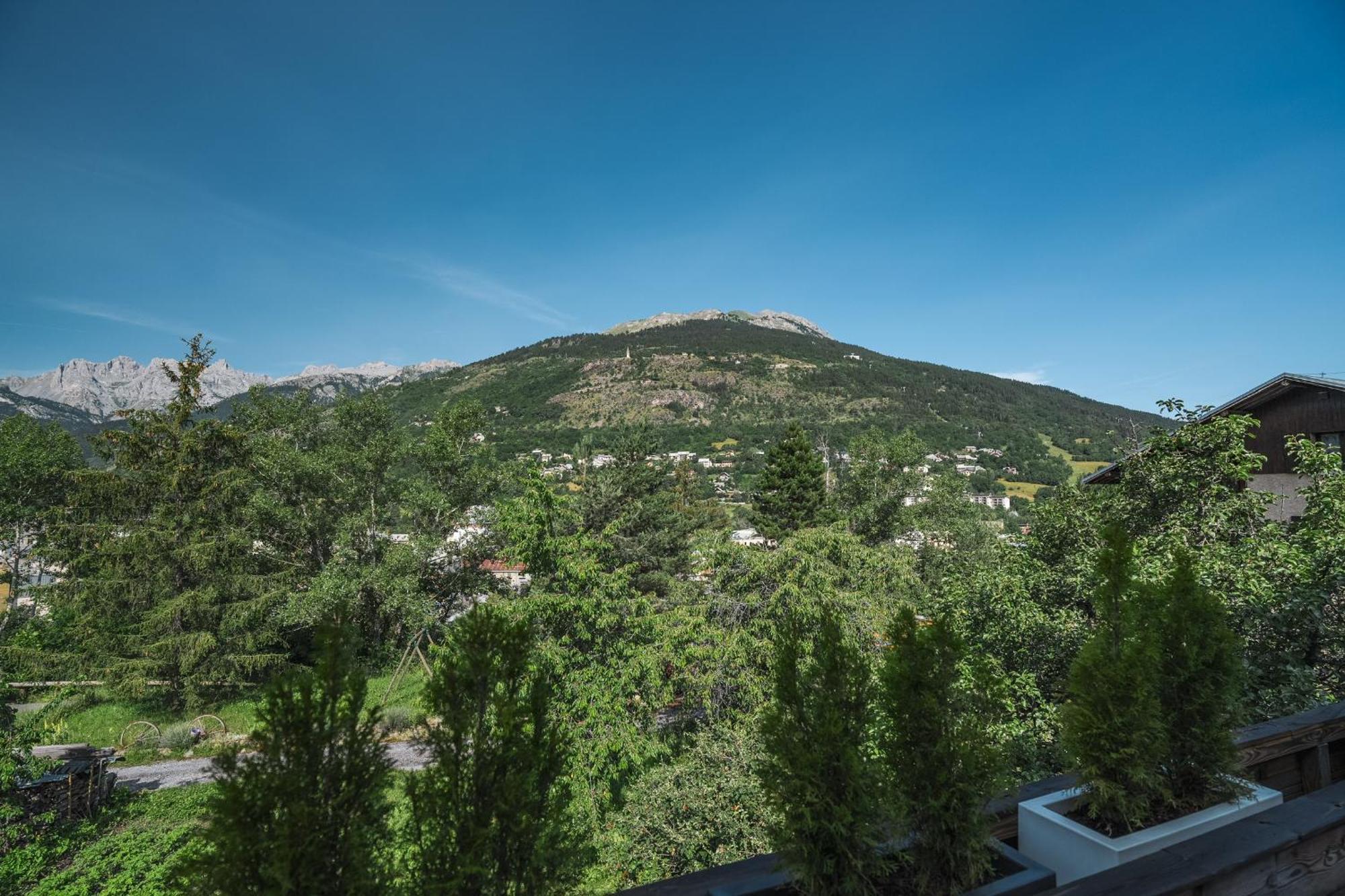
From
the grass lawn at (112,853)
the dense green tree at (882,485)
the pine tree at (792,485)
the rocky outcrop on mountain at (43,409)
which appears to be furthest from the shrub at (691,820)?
the rocky outcrop on mountain at (43,409)

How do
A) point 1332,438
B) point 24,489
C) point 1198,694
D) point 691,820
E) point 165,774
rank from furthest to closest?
point 24,489 → point 165,774 → point 1332,438 → point 691,820 → point 1198,694

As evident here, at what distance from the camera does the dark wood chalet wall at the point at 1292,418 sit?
12.0m

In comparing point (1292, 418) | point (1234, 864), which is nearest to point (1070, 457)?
point (1292, 418)

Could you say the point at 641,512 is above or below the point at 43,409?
below

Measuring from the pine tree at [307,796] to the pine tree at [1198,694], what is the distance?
2851 millimetres

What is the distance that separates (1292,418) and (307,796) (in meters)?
18.2

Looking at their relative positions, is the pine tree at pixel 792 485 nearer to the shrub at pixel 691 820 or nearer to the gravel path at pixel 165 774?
the gravel path at pixel 165 774

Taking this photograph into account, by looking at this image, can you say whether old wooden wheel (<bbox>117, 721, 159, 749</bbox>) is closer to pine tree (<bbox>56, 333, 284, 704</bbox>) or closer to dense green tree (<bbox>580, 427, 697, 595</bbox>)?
pine tree (<bbox>56, 333, 284, 704</bbox>)

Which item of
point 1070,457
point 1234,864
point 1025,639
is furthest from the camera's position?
point 1070,457

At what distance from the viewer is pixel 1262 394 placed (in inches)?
507

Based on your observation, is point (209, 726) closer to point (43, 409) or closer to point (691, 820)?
point (691, 820)

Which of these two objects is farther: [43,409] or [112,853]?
[43,409]

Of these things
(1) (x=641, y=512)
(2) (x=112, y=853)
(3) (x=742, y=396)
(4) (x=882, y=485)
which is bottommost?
(2) (x=112, y=853)

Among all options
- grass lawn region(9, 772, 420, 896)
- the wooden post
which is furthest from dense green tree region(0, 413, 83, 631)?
the wooden post
